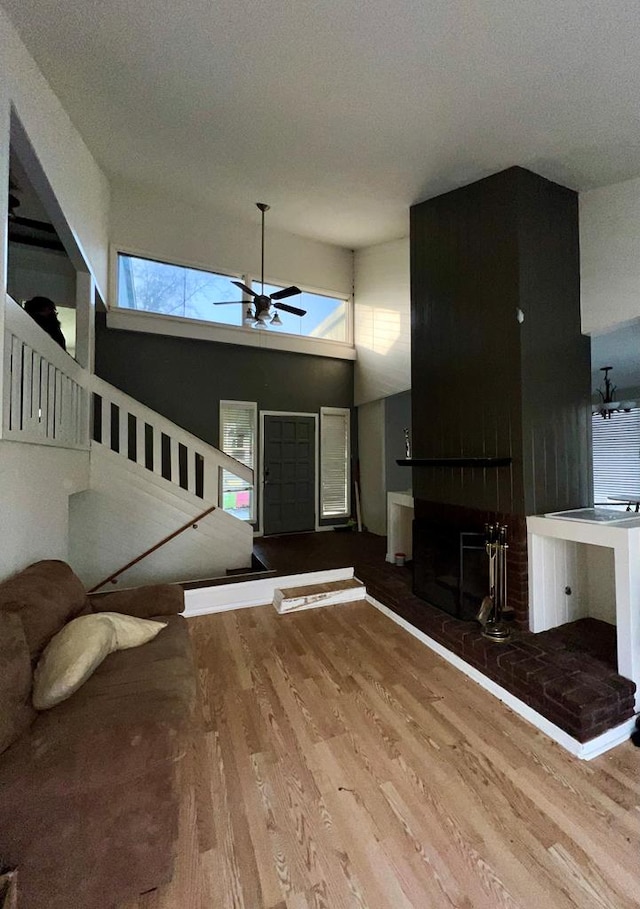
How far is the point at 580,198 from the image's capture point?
10.6 feet

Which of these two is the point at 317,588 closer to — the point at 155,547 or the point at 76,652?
the point at 155,547

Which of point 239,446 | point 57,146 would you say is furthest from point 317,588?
point 57,146

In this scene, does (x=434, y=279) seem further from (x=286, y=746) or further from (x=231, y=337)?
(x=286, y=746)

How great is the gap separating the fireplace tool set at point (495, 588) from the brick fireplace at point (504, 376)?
0.08 m

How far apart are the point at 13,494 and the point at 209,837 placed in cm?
198

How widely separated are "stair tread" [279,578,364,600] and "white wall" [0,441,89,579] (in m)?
1.96

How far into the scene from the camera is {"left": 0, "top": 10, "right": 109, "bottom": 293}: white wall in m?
2.03

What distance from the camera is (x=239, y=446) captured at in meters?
5.98

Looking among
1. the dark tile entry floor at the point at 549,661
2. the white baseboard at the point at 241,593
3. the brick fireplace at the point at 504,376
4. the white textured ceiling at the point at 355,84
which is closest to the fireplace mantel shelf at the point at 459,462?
the brick fireplace at the point at 504,376

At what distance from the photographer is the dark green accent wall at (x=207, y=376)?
527cm

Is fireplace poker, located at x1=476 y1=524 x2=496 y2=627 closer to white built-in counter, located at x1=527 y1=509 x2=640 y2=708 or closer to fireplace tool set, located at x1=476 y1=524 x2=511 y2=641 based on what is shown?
fireplace tool set, located at x1=476 y1=524 x2=511 y2=641

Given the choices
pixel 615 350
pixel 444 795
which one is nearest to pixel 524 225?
pixel 615 350

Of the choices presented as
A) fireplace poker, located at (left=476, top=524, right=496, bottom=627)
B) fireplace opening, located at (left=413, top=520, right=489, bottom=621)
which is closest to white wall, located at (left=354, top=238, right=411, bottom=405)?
fireplace opening, located at (left=413, top=520, right=489, bottom=621)

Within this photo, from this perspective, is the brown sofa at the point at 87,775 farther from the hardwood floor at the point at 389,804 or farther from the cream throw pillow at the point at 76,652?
the hardwood floor at the point at 389,804
